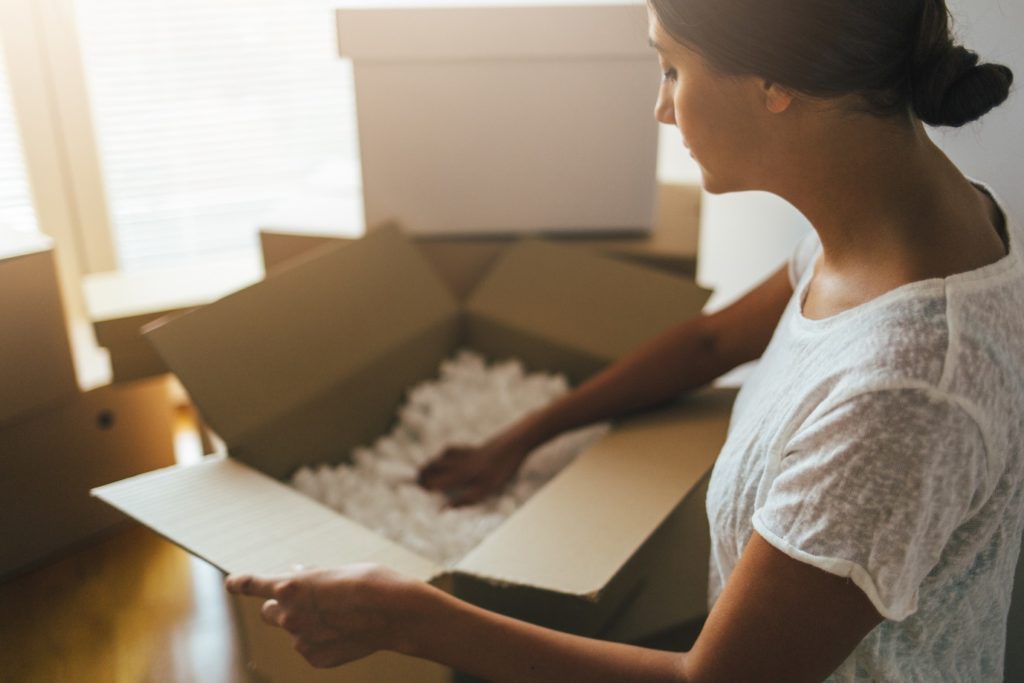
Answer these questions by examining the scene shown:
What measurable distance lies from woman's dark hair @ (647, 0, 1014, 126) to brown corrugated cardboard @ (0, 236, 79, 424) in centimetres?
91

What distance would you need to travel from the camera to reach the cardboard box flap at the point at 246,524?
82 cm

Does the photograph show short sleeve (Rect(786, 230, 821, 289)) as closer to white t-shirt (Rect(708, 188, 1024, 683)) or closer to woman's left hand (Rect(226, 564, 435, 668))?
white t-shirt (Rect(708, 188, 1024, 683))

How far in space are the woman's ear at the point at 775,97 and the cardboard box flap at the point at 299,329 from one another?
72cm

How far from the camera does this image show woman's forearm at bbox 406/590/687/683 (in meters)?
0.68

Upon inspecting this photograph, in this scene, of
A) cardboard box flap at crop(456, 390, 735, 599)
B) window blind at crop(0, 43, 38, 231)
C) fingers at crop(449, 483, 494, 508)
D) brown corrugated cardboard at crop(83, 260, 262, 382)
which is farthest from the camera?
window blind at crop(0, 43, 38, 231)

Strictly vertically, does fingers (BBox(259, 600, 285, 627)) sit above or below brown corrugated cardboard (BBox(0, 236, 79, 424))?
below

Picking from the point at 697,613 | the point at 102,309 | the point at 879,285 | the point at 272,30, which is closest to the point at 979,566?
the point at 879,285

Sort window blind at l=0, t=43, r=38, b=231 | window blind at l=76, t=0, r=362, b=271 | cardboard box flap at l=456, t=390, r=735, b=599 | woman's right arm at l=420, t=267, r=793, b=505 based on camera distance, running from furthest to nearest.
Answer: window blind at l=76, t=0, r=362, b=271 → window blind at l=0, t=43, r=38, b=231 → woman's right arm at l=420, t=267, r=793, b=505 → cardboard box flap at l=456, t=390, r=735, b=599

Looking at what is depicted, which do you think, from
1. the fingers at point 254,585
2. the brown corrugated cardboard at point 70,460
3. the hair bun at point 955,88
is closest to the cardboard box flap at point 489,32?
the brown corrugated cardboard at point 70,460

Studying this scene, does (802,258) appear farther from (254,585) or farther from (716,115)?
(254,585)

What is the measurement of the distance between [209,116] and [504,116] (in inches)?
32.2

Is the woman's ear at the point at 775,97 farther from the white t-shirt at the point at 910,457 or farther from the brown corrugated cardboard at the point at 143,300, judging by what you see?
the brown corrugated cardboard at the point at 143,300

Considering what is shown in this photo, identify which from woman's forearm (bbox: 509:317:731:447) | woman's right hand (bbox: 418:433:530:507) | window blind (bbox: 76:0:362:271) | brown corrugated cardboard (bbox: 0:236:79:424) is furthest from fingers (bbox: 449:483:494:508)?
window blind (bbox: 76:0:362:271)

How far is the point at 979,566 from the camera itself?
67cm
